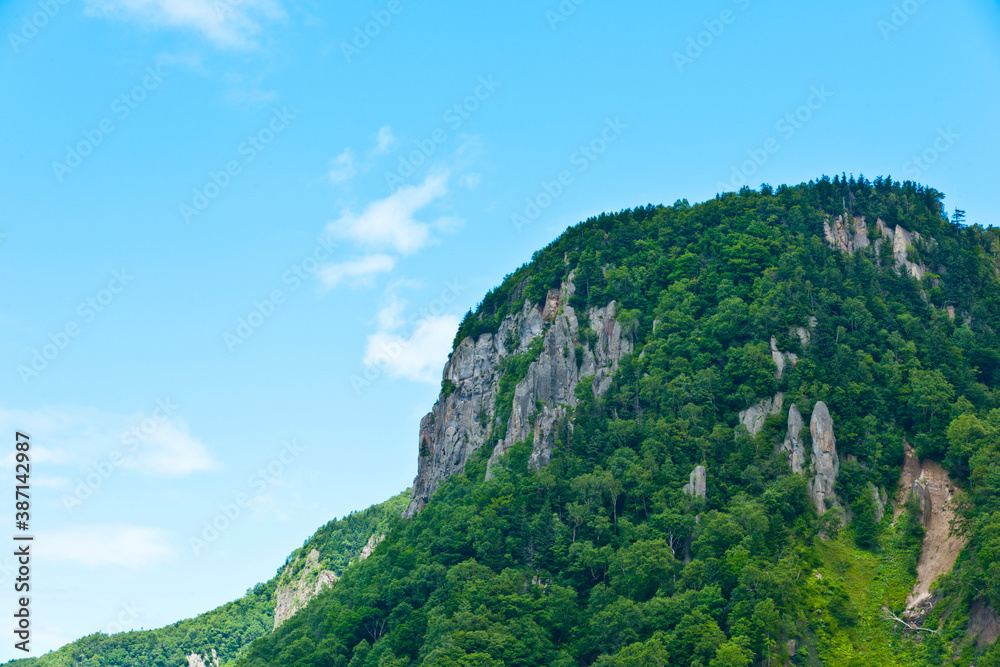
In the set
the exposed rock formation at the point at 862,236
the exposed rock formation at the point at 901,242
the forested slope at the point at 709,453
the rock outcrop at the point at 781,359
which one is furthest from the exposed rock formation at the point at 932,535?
the exposed rock formation at the point at 862,236

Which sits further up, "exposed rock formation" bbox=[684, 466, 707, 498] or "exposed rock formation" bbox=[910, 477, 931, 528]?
"exposed rock formation" bbox=[684, 466, 707, 498]

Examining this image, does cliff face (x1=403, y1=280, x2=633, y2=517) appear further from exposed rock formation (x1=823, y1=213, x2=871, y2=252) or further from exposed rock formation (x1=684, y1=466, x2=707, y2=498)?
exposed rock formation (x1=823, y1=213, x2=871, y2=252)

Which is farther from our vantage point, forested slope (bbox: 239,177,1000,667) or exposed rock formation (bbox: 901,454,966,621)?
exposed rock formation (bbox: 901,454,966,621)

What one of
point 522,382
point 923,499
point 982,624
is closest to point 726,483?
point 923,499

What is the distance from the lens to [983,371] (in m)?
135

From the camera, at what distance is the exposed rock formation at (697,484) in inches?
4811

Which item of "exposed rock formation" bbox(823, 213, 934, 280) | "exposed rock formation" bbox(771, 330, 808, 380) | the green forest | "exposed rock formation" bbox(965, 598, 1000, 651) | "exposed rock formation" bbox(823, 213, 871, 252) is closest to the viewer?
"exposed rock formation" bbox(965, 598, 1000, 651)

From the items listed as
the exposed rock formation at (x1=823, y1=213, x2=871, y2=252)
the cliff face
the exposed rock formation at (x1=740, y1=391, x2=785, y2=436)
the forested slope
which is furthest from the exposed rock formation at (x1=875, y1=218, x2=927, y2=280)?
the cliff face

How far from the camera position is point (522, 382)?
152 meters

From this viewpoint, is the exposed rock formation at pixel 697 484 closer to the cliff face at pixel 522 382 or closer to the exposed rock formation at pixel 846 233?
the cliff face at pixel 522 382

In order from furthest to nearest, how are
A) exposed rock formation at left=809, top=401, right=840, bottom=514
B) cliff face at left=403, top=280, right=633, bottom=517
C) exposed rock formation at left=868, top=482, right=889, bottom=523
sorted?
cliff face at left=403, top=280, right=633, bottom=517, exposed rock formation at left=809, top=401, right=840, bottom=514, exposed rock formation at left=868, top=482, right=889, bottom=523

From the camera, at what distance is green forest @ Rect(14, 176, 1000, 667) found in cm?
10338

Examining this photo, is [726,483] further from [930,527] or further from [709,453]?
[930,527]

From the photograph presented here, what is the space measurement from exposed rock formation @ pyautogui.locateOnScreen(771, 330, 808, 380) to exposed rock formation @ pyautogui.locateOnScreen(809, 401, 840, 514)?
29.6 feet
